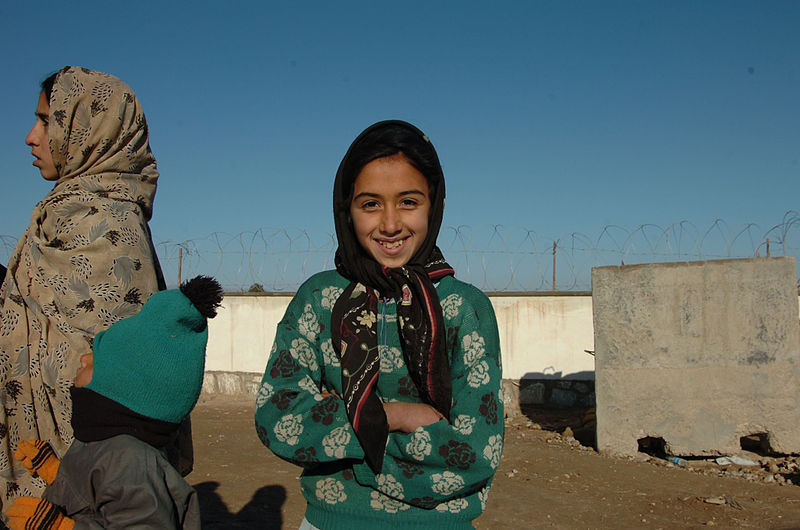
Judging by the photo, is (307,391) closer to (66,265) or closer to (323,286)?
(323,286)

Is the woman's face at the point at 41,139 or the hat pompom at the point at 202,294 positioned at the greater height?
the woman's face at the point at 41,139

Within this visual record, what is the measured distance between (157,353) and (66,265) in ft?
1.73

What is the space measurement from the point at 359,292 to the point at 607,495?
4.73m

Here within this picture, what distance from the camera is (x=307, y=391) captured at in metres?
1.58

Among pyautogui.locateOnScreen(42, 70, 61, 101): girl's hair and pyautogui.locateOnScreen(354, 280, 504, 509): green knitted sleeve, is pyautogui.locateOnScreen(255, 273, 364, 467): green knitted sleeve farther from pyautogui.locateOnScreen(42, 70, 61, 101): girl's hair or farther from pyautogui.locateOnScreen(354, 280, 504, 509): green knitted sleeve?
pyautogui.locateOnScreen(42, 70, 61, 101): girl's hair

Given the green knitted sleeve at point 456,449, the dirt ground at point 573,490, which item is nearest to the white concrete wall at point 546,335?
the dirt ground at point 573,490

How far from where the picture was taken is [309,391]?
1582mm

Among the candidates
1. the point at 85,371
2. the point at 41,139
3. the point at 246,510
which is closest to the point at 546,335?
the point at 246,510

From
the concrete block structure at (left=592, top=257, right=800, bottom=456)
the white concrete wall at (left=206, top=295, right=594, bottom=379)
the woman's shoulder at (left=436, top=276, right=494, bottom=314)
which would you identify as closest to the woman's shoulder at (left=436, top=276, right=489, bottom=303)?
the woman's shoulder at (left=436, top=276, right=494, bottom=314)

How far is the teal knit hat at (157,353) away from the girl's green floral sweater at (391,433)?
0.31 metres

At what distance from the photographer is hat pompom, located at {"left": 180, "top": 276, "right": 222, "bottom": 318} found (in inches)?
72.4

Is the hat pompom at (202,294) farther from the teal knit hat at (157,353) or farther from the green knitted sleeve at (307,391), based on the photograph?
the green knitted sleeve at (307,391)

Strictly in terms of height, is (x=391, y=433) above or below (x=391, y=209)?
below

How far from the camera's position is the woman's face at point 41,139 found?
2271 millimetres
